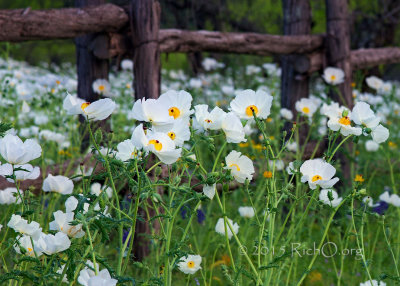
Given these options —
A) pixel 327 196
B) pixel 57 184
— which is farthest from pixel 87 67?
pixel 327 196

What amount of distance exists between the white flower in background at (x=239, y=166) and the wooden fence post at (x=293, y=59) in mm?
2523

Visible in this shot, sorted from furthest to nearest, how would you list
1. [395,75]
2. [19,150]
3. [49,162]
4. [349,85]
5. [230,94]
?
[395,75]
[230,94]
[349,85]
[49,162]
[19,150]

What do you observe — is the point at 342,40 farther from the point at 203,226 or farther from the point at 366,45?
the point at 366,45

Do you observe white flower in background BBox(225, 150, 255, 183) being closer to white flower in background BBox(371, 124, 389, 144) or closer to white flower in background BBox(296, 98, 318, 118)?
white flower in background BBox(371, 124, 389, 144)

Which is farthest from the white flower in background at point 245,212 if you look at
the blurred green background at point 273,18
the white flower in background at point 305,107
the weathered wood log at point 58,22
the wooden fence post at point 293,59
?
the blurred green background at point 273,18

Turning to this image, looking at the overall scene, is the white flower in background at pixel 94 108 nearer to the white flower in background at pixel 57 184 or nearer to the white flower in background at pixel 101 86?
the white flower in background at pixel 57 184

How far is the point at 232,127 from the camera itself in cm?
143

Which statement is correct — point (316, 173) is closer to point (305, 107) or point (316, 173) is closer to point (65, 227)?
point (65, 227)

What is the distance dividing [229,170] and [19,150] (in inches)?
20.1

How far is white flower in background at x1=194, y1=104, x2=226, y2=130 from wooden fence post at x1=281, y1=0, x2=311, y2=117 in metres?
2.54

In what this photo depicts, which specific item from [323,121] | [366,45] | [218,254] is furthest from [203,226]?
[366,45]

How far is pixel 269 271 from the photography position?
1.56 metres

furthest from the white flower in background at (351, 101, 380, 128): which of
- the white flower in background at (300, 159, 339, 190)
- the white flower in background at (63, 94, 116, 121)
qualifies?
the white flower in background at (63, 94, 116, 121)

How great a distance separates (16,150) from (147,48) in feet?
5.87
